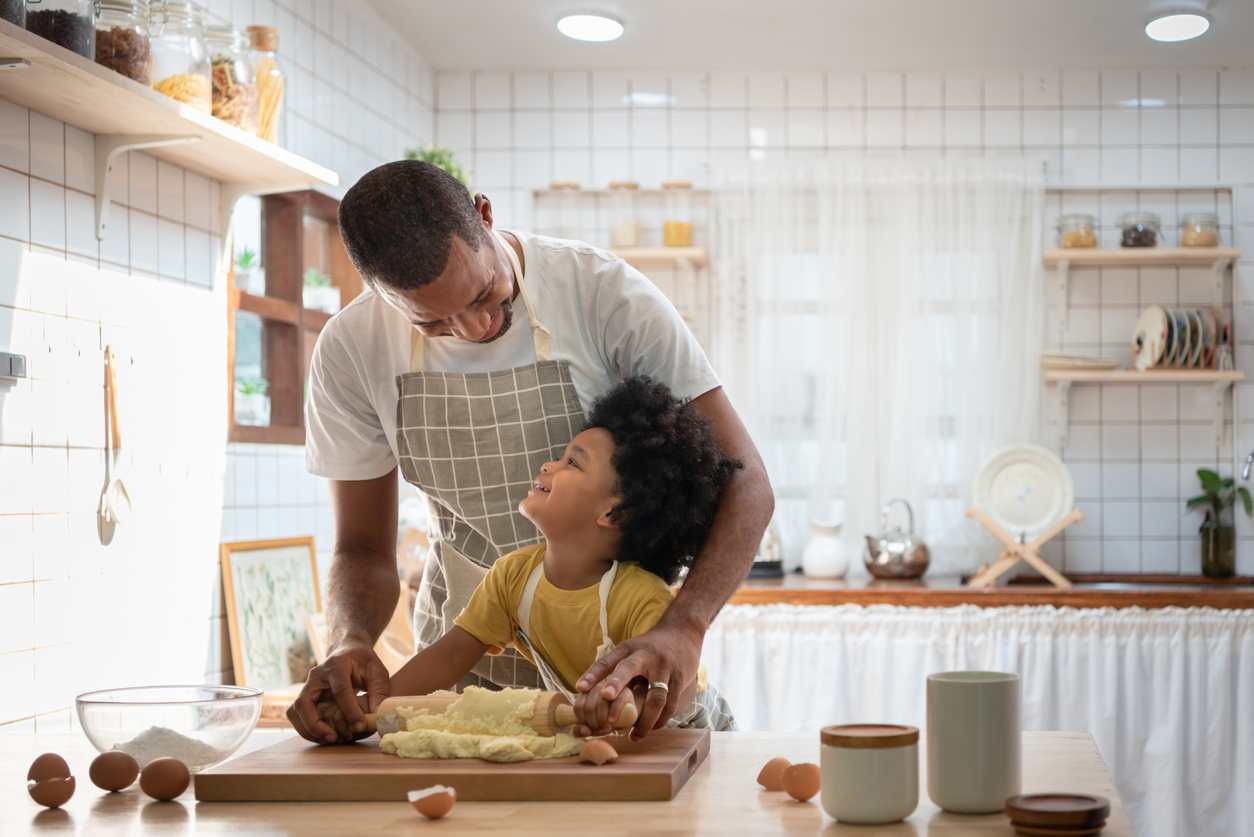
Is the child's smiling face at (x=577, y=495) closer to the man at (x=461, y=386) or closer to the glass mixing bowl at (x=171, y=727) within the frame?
the man at (x=461, y=386)

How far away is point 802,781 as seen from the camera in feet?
2.98

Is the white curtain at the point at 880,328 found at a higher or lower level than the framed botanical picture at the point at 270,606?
higher

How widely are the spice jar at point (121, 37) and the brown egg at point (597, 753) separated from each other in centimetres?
146

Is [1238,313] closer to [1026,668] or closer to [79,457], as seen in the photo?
[1026,668]

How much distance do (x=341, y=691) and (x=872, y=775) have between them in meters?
0.55

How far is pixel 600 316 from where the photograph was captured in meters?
1.44

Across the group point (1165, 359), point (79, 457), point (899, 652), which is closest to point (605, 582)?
point (79, 457)

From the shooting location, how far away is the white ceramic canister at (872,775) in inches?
32.6

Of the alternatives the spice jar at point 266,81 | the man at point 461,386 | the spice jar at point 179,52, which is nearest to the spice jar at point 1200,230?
the spice jar at point 266,81

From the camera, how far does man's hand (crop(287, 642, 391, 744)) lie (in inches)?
44.0

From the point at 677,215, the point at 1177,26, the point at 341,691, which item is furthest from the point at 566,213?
the point at 341,691

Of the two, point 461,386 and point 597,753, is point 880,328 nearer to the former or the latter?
point 461,386

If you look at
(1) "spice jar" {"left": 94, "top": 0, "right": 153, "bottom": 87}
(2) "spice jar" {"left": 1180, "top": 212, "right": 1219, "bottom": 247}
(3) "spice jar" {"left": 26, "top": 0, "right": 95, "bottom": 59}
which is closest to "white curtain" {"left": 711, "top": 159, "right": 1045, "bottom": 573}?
(2) "spice jar" {"left": 1180, "top": 212, "right": 1219, "bottom": 247}

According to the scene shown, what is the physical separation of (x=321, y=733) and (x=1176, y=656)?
2893mm
